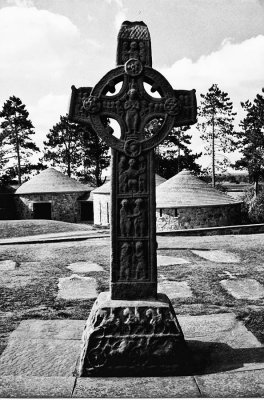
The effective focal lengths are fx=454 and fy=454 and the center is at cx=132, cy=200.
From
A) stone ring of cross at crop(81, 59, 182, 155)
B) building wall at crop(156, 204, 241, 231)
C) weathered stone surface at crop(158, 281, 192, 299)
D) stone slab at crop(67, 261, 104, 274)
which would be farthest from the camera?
building wall at crop(156, 204, 241, 231)

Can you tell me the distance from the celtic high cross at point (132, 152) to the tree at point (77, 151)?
4219 centimetres

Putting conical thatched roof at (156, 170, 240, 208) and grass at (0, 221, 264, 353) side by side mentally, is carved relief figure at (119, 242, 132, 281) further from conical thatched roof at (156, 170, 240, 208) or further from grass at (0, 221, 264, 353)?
conical thatched roof at (156, 170, 240, 208)

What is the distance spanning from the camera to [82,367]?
3.47 meters

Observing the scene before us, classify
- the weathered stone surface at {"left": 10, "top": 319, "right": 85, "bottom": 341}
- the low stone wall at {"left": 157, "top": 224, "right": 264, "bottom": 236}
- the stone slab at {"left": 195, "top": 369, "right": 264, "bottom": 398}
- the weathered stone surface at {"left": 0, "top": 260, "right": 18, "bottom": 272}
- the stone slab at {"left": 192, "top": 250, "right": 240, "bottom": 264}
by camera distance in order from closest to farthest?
the stone slab at {"left": 195, "top": 369, "right": 264, "bottom": 398}, the weathered stone surface at {"left": 10, "top": 319, "right": 85, "bottom": 341}, the weathered stone surface at {"left": 0, "top": 260, "right": 18, "bottom": 272}, the stone slab at {"left": 192, "top": 250, "right": 240, "bottom": 264}, the low stone wall at {"left": 157, "top": 224, "right": 264, "bottom": 236}

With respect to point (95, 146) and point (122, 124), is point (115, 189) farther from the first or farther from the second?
point (95, 146)

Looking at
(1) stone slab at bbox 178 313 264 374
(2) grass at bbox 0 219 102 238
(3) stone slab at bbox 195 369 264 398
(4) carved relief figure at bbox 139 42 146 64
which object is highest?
(4) carved relief figure at bbox 139 42 146 64

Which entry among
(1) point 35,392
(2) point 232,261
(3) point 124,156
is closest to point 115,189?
(3) point 124,156

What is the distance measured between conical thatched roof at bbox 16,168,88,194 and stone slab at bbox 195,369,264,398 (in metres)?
29.8

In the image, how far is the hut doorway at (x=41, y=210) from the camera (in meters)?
32.6

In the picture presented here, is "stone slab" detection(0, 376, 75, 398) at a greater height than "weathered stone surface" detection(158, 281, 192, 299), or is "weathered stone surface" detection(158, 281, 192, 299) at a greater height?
"weathered stone surface" detection(158, 281, 192, 299)

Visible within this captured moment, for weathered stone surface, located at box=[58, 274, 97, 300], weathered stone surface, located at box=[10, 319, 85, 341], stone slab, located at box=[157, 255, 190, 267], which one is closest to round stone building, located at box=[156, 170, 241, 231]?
stone slab, located at box=[157, 255, 190, 267]

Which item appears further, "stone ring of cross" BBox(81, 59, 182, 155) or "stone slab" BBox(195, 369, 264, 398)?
"stone ring of cross" BBox(81, 59, 182, 155)

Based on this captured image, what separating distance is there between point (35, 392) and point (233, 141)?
40767 mm

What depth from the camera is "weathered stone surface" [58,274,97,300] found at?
6262 millimetres
